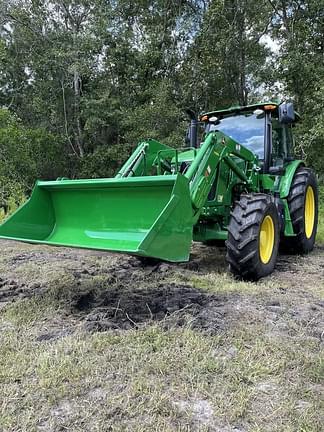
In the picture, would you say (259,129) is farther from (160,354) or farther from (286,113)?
(160,354)

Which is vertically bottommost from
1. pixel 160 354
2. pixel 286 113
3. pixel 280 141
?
pixel 160 354

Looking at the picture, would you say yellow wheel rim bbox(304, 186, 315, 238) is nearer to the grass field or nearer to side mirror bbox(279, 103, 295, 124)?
side mirror bbox(279, 103, 295, 124)

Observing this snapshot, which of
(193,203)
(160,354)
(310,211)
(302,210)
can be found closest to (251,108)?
(302,210)

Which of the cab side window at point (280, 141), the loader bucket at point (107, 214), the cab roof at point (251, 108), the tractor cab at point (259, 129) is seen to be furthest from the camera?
the cab side window at point (280, 141)

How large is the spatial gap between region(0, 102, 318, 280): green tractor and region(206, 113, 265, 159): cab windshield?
0.05ft

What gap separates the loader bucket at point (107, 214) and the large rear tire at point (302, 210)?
2.70m

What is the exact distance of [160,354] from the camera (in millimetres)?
2490

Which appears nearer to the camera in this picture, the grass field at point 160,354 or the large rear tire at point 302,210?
the grass field at point 160,354

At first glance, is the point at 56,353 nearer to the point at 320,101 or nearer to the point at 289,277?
the point at 289,277

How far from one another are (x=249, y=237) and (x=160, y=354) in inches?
80.5

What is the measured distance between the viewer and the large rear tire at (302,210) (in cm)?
566

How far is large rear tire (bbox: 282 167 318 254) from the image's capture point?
566 cm

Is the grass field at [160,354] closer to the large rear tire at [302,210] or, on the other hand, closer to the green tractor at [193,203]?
the green tractor at [193,203]

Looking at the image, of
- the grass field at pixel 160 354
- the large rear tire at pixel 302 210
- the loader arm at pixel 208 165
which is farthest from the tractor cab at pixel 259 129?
the grass field at pixel 160 354
